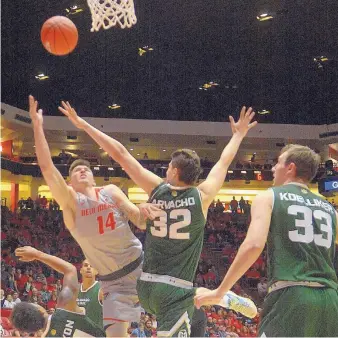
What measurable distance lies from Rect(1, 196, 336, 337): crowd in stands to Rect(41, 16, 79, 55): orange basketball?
5594mm

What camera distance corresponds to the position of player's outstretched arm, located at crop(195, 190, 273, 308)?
3.64 m

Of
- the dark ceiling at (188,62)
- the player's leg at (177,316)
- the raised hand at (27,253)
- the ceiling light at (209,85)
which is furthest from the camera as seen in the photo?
the ceiling light at (209,85)

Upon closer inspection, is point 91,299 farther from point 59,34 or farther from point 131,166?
point 59,34

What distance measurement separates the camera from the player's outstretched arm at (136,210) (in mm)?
4871

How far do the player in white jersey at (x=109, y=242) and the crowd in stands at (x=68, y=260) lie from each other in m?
6.21

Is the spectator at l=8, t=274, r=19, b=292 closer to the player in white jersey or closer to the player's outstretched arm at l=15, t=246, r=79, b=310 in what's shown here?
the player's outstretched arm at l=15, t=246, r=79, b=310

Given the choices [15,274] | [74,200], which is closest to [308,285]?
[74,200]

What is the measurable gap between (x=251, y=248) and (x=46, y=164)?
7.53 feet

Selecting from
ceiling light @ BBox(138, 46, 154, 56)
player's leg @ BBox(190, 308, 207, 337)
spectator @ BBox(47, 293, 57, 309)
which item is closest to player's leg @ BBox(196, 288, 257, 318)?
player's leg @ BBox(190, 308, 207, 337)

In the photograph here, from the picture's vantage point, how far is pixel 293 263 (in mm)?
3773

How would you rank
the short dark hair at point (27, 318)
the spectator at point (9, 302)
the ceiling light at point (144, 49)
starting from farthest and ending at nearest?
the ceiling light at point (144, 49) → the spectator at point (9, 302) → the short dark hair at point (27, 318)

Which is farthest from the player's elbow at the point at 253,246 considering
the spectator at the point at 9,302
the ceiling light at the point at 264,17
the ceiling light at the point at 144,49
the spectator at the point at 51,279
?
the ceiling light at the point at 144,49

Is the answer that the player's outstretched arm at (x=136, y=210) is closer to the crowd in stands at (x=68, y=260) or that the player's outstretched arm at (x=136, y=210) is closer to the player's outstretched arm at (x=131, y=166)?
the player's outstretched arm at (x=131, y=166)

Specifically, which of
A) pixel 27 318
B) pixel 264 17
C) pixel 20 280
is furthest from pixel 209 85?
pixel 27 318
